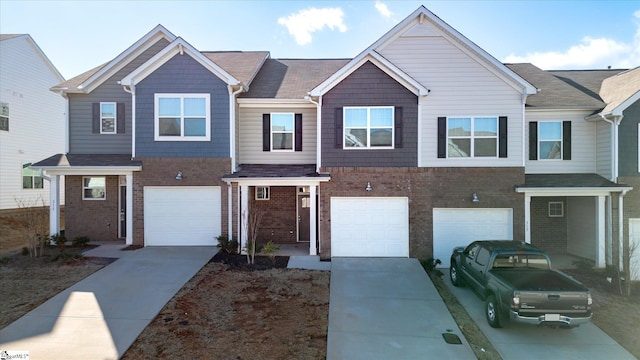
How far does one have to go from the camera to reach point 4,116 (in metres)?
18.7

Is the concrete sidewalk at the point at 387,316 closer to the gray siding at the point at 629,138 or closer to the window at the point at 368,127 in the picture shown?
the window at the point at 368,127

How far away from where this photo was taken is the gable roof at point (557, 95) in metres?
12.6

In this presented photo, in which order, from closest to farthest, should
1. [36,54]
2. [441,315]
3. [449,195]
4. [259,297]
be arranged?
[441,315] → [259,297] → [449,195] → [36,54]

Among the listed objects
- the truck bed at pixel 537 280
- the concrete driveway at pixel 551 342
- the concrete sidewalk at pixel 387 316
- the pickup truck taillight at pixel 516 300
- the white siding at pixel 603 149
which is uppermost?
the white siding at pixel 603 149

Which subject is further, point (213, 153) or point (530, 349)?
point (213, 153)

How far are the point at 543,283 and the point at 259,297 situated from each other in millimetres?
6492

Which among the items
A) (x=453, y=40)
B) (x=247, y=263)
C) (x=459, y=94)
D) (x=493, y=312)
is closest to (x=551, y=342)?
(x=493, y=312)

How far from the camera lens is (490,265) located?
25.6 ft

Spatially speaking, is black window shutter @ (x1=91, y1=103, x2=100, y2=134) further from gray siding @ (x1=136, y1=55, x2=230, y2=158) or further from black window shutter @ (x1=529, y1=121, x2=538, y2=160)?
black window shutter @ (x1=529, y1=121, x2=538, y2=160)

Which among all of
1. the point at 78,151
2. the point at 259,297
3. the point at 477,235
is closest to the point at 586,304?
the point at 477,235

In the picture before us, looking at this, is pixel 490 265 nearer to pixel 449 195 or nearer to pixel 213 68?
pixel 449 195

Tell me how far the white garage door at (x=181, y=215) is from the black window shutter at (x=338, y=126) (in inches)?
194

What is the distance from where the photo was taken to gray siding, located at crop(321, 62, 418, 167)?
38.9 feet

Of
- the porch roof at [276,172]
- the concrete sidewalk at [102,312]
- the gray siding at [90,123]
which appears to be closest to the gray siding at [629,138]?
the porch roof at [276,172]
